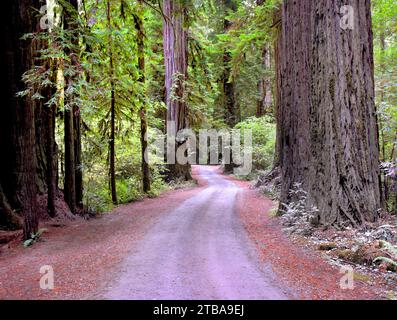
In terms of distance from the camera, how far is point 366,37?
7816 millimetres

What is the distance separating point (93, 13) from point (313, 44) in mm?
8860

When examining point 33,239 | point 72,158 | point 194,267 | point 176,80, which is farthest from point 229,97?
point 194,267

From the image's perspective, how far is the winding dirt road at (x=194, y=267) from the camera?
15.5ft

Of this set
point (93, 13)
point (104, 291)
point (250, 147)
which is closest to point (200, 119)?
point (250, 147)

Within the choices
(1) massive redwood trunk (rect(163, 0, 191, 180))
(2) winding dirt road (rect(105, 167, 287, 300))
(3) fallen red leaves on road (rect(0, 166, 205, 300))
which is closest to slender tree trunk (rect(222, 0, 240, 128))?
(1) massive redwood trunk (rect(163, 0, 191, 180))

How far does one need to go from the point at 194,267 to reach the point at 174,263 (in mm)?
408

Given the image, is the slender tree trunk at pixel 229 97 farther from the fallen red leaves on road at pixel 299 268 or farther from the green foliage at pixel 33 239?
the green foliage at pixel 33 239

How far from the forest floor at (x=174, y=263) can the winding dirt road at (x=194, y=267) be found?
0.01 meters

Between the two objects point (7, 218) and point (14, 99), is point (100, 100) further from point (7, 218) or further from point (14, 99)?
point (7, 218)

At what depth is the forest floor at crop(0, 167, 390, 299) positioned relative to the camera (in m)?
4.85

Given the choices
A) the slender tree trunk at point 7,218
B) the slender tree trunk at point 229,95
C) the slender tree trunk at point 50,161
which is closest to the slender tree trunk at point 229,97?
the slender tree trunk at point 229,95

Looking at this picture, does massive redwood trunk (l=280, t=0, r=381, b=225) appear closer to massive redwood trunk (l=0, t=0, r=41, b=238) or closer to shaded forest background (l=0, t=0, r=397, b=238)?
shaded forest background (l=0, t=0, r=397, b=238)

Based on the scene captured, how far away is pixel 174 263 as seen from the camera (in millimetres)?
6027
